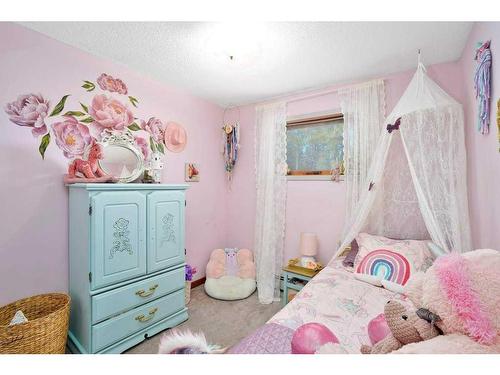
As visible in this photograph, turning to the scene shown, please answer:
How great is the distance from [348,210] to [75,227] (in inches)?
103

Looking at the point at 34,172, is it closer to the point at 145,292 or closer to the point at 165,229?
the point at 165,229

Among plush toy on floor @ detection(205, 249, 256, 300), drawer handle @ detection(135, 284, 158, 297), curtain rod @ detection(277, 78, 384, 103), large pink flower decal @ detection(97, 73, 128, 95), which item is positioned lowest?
plush toy on floor @ detection(205, 249, 256, 300)

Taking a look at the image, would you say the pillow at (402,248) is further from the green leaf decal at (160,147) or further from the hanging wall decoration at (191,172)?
the green leaf decal at (160,147)

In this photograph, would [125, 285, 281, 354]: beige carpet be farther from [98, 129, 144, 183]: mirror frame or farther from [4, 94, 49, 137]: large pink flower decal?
[4, 94, 49, 137]: large pink flower decal

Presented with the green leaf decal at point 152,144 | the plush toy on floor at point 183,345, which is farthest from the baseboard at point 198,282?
the plush toy on floor at point 183,345

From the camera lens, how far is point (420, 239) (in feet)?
7.21

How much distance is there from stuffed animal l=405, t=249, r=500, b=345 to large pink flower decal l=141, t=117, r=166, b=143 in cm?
269

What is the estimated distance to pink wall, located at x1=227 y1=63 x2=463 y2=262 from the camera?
239 centimetres

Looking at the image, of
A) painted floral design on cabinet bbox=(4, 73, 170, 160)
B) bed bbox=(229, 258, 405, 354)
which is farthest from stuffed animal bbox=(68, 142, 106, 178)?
bed bbox=(229, 258, 405, 354)

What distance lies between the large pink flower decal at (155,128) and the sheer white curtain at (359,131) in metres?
2.11

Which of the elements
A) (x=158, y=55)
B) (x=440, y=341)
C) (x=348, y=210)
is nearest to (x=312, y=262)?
(x=348, y=210)

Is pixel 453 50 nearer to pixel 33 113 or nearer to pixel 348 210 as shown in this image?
pixel 348 210

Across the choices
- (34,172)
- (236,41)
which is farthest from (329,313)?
(34,172)

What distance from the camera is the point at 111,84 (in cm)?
231
